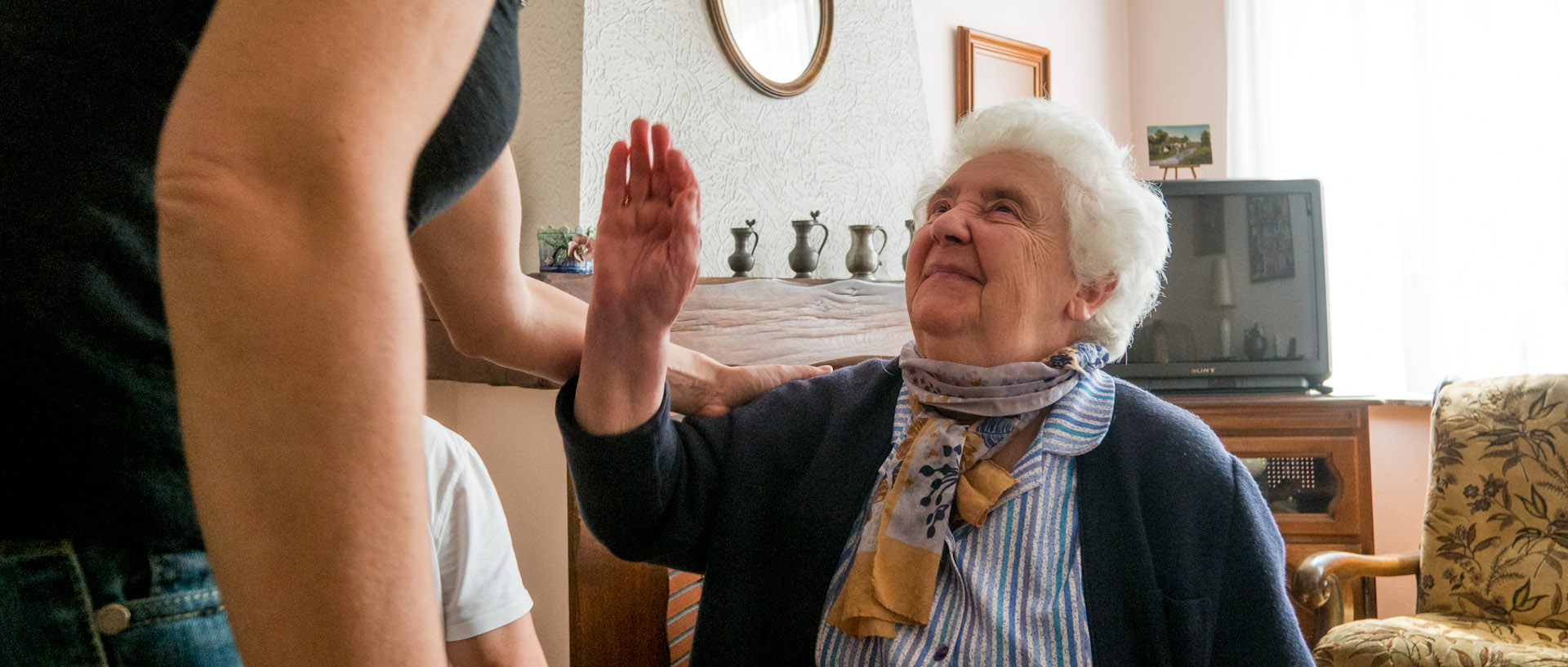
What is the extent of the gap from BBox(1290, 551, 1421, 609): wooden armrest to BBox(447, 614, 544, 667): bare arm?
160 cm

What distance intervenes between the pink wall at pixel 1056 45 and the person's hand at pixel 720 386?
7.94ft

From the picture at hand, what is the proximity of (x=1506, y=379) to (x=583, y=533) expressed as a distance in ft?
7.33

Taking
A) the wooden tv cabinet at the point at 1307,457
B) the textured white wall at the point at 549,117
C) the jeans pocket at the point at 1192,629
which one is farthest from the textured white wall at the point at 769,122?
the jeans pocket at the point at 1192,629

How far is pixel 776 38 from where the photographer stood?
3.02 meters

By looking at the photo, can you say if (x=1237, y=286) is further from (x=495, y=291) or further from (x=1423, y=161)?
(x=495, y=291)

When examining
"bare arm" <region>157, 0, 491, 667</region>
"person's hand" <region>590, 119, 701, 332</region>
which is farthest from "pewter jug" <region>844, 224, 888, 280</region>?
"bare arm" <region>157, 0, 491, 667</region>

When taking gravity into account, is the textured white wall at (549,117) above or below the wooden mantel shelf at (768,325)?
above

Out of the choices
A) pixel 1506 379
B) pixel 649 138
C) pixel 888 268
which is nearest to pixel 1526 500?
pixel 1506 379

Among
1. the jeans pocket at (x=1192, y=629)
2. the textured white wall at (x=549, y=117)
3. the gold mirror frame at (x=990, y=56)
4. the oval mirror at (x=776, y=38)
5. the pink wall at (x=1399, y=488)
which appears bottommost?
the pink wall at (x=1399, y=488)

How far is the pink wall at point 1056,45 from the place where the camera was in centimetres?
376

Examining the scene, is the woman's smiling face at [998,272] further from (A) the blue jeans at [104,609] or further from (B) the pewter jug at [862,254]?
(B) the pewter jug at [862,254]

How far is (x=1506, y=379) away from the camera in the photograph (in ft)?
7.73

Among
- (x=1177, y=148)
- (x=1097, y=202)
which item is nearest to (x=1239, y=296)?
(x=1177, y=148)

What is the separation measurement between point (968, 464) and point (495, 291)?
0.62 meters
